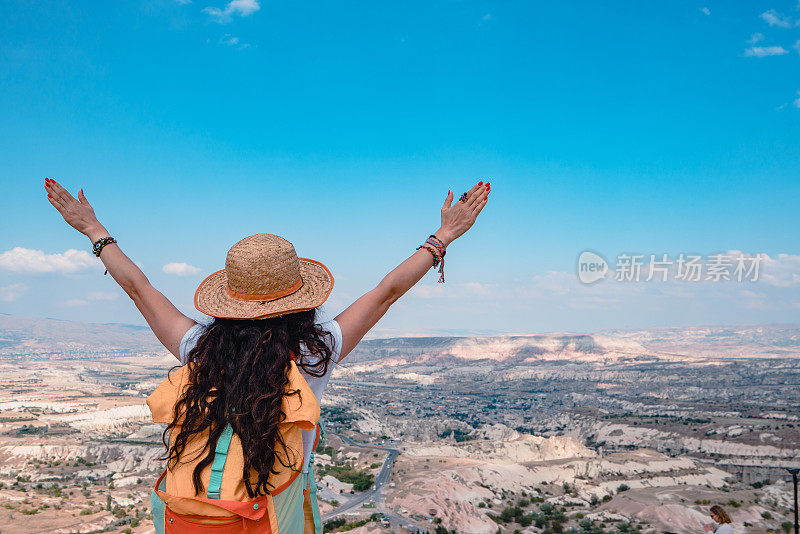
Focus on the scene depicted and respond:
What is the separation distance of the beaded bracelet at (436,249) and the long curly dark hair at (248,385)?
0.68m

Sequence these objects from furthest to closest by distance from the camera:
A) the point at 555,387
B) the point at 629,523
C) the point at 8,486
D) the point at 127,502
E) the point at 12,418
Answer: the point at 555,387 → the point at 12,418 → the point at 8,486 → the point at 127,502 → the point at 629,523

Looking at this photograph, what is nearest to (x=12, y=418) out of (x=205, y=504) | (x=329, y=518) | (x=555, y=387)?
(x=329, y=518)

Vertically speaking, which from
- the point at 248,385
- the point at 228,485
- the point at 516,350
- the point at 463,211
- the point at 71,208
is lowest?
the point at 516,350

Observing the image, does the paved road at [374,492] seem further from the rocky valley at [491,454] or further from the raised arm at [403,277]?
the raised arm at [403,277]

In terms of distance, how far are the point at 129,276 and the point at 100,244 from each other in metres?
0.27

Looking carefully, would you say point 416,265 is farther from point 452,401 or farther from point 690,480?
point 452,401

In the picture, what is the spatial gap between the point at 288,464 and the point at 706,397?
95285 millimetres

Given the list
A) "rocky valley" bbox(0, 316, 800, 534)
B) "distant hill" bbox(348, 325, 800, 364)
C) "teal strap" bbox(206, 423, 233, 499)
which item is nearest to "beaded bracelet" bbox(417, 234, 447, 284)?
"teal strap" bbox(206, 423, 233, 499)

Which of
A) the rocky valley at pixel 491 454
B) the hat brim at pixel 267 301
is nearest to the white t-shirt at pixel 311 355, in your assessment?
the hat brim at pixel 267 301

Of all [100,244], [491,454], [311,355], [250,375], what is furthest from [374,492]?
[250,375]

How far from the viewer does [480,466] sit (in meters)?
38.7

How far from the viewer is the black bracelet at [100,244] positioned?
2.87 m

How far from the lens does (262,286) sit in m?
2.46

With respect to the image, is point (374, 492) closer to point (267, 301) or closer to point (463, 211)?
point (463, 211)
